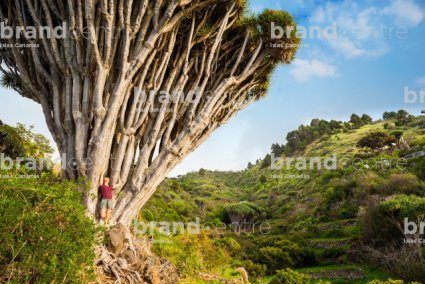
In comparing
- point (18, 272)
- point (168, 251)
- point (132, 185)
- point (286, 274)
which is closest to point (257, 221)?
point (286, 274)

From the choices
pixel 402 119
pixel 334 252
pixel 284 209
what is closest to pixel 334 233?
pixel 334 252

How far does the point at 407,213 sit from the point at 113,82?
15179mm

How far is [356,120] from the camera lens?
5847 cm

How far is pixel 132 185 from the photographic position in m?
4.75

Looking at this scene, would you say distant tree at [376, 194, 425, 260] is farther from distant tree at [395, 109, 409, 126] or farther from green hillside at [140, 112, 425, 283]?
distant tree at [395, 109, 409, 126]

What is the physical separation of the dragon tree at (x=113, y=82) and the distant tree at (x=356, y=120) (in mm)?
61131

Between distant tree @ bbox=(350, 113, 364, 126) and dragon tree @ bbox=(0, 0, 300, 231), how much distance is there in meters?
61.1


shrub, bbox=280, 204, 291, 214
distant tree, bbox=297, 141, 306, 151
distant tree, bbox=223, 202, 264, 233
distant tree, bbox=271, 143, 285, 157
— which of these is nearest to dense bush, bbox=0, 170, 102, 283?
distant tree, bbox=223, 202, 264, 233

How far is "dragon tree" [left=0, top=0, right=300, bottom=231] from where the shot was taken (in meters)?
4.33

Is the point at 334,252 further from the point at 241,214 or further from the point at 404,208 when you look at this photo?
the point at 241,214

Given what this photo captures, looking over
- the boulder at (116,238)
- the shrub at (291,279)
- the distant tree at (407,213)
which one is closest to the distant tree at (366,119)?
the distant tree at (407,213)

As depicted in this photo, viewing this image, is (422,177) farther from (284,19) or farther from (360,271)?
(284,19)

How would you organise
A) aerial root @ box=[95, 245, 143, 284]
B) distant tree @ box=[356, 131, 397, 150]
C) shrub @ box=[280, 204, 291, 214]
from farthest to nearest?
1. shrub @ box=[280, 204, 291, 214]
2. distant tree @ box=[356, 131, 397, 150]
3. aerial root @ box=[95, 245, 143, 284]

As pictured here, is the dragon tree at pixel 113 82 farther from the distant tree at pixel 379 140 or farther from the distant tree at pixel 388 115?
the distant tree at pixel 388 115
